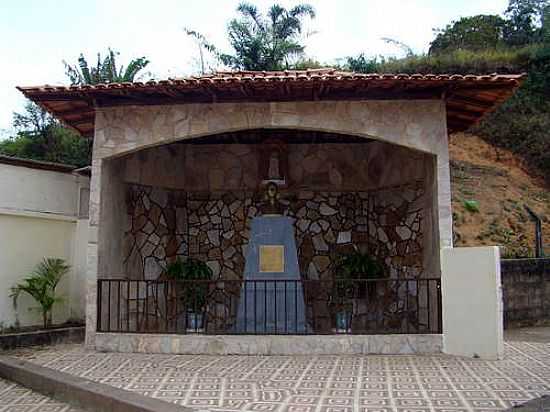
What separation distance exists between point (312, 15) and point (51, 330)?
19.9 metres

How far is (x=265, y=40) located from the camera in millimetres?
24203

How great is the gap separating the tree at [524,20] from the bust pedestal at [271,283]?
1830 cm

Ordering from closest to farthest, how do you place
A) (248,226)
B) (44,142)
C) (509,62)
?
(248,226)
(509,62)
(44,142)

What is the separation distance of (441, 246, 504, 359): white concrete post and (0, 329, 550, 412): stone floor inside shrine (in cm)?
24

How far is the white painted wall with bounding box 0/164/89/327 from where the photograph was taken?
29.2ft

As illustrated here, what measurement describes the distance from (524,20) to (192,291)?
2099cm

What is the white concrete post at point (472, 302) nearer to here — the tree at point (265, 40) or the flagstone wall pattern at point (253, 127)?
the flagstone wall pattern at point (253, 127)

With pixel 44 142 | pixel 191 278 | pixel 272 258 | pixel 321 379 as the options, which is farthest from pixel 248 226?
pixel 44 142

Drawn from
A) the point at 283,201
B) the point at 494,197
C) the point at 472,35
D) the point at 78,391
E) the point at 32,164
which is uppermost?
the point at 472,35

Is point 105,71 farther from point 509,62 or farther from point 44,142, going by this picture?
point 509,62

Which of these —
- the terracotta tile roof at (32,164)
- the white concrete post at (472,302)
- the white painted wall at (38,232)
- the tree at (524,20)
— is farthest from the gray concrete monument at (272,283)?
the tree at (524,20)

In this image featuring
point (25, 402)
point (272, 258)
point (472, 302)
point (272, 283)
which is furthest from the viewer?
point (272, 258)

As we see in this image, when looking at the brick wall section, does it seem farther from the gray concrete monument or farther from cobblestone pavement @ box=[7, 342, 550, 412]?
the gray concrete monument

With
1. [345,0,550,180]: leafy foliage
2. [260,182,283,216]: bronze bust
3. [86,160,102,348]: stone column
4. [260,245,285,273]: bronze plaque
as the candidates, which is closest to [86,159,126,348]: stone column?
[86,160,102,348]: stone column
